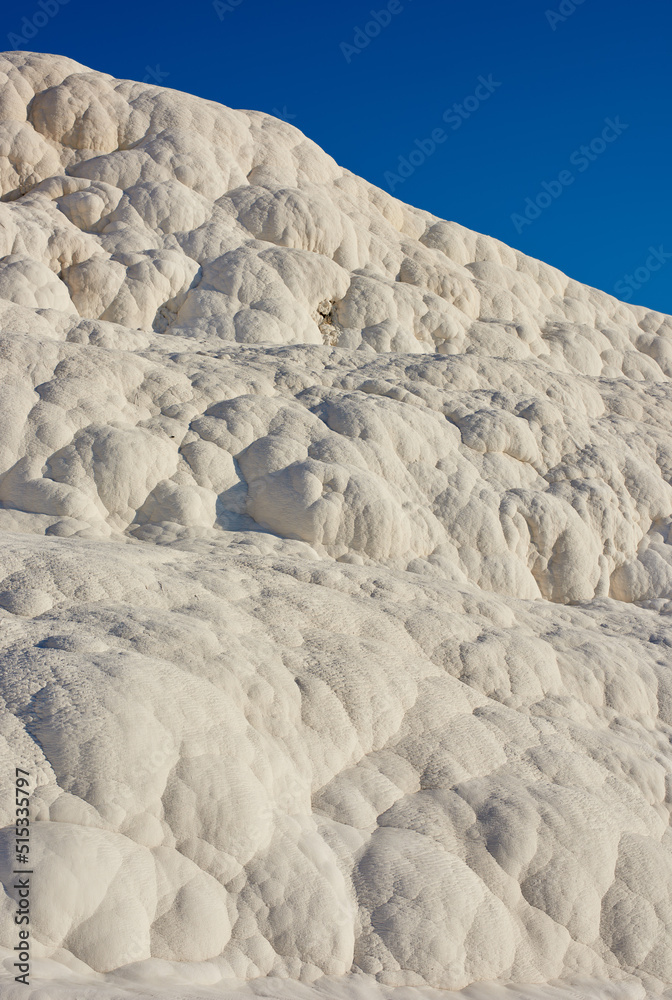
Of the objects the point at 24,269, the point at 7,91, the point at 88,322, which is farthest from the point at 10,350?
the point at 7,91

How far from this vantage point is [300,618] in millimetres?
4684

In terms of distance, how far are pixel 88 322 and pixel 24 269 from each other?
Result: 2.04m

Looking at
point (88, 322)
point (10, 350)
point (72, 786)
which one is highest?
point (88, 322)

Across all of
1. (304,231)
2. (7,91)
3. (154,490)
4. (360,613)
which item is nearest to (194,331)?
(304,231)

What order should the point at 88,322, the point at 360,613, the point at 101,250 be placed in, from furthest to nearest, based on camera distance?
1. the point at 101,250
2. the point at 88,322
3. the point at 360,613

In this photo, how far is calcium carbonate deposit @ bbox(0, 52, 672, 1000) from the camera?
3129 millimetres

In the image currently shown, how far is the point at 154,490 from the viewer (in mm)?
6426

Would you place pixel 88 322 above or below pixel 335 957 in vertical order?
above

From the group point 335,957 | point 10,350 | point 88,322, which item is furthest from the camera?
point 88,322

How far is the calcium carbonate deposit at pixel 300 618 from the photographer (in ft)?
10.3

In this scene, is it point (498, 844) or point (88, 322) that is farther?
point (88, 322)

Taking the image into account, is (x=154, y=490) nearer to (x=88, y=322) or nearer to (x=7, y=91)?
(x=88, y=322)

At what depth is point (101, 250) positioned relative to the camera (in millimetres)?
10844

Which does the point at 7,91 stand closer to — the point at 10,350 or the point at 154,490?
the point at 10,350
